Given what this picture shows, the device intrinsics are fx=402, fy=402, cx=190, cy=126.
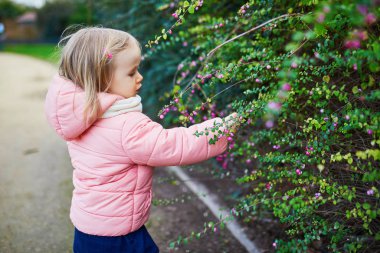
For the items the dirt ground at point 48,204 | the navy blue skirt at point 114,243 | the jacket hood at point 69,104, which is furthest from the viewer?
the dirt ground at point 48,204

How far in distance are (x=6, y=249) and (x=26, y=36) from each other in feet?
129

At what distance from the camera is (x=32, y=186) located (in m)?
4.18

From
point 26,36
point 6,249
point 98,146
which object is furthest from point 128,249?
point 26,36

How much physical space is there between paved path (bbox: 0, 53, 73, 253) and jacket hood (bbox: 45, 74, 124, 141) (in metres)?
1.49

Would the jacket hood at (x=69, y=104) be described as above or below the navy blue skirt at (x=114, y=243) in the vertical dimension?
above

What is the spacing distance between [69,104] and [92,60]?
0.76ft

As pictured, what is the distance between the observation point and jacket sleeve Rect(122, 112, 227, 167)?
6.04 feet

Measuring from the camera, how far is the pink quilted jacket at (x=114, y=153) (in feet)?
6.06

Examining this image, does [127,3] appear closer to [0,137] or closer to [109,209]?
[0,137]

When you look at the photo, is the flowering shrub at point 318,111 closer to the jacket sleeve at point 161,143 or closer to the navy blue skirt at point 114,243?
the jacket sleeve at point 161,143

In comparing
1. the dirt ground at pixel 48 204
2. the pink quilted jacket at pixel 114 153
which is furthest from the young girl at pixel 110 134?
the dirt ground at pixel 48 204

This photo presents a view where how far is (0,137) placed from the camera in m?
6.01

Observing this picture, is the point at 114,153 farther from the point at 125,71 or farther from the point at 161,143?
the point at 125,71

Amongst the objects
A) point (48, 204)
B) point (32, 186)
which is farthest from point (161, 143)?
point (32, 186)
